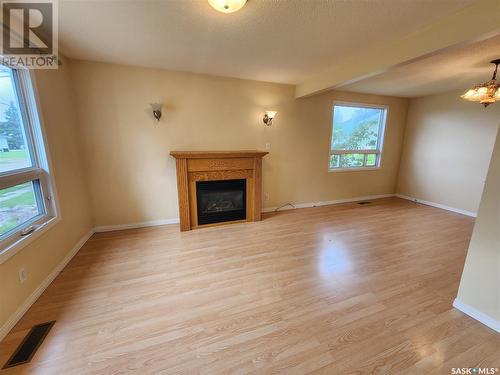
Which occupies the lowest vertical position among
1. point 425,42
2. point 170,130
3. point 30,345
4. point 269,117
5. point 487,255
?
point 30,345

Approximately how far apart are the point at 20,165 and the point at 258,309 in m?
2.49

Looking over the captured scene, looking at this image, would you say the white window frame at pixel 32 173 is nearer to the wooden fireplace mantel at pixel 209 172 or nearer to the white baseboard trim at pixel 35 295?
the white baseboard trim at pixel 35 295

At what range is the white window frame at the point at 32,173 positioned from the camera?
66.8 inches

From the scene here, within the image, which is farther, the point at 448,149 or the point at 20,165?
the point at 448,149

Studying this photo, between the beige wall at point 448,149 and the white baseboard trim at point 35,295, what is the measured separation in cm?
654

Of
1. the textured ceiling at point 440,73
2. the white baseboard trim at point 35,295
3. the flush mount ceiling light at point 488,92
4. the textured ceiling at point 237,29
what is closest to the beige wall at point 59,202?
the white baseboard trim at point 35,295

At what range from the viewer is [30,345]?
1445 mm

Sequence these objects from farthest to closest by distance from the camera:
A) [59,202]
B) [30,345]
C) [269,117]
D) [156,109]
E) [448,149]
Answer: [448,149] → [269,117] → [156,109] → [59,202] → [30,345]

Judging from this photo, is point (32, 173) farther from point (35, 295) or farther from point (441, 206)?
point (441, 206)

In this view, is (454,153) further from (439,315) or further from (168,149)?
(168,149)

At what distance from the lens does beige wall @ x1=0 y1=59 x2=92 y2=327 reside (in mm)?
1634

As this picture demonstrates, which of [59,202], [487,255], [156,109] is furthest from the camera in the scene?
[156,109]

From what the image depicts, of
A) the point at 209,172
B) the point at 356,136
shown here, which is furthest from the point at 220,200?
the point at 356,136

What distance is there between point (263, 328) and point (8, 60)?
2.99 m
